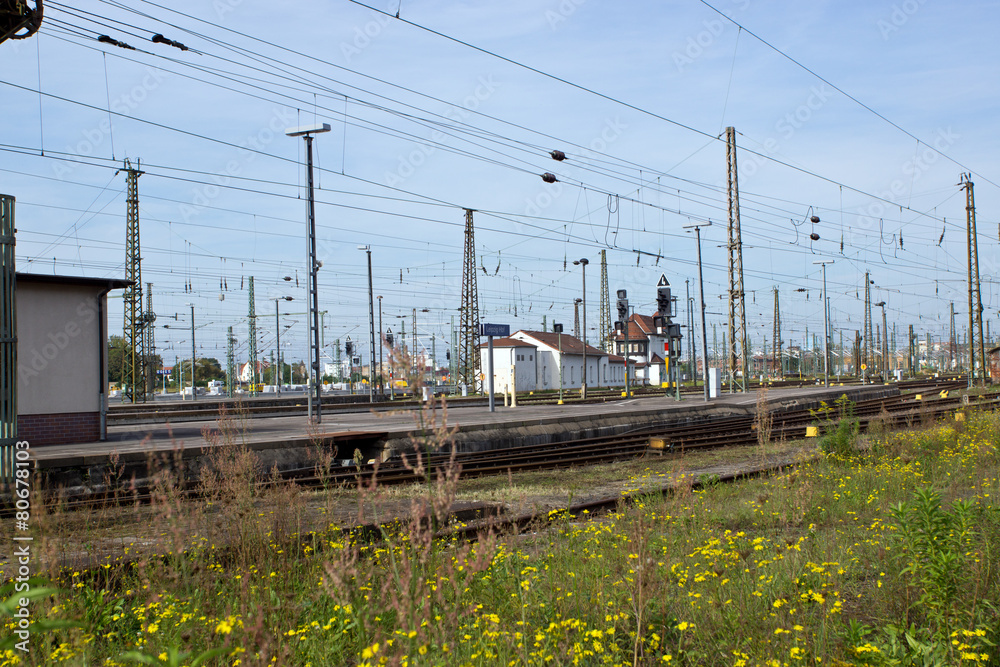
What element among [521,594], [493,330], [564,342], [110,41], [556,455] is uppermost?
[110,41]

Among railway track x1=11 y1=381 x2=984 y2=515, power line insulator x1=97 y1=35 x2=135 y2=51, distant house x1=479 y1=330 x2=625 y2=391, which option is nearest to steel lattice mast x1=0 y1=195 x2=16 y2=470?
railway track x1=11 y1=381 x2=984 y2=515

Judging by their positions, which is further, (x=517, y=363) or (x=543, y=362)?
(x=543, y=362)

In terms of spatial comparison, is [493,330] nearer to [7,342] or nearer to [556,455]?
[556,455]

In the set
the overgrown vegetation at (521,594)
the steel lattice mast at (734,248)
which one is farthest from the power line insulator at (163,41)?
the steel lattice mast at (734,248)

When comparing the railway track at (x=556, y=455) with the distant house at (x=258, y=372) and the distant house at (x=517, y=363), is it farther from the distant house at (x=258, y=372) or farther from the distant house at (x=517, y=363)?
the distant house at (x=258, y=372)

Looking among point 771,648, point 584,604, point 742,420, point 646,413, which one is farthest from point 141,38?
point 742,420

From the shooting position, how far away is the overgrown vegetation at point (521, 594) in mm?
3676

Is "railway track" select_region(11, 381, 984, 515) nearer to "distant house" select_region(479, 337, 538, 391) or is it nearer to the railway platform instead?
the railway platform

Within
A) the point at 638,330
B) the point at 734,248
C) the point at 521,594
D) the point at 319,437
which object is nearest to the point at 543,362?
the point at 638,330

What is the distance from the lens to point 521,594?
177 inches

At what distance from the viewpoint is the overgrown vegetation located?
368 centimetres

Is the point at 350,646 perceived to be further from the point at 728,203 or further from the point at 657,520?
the point at 728,203

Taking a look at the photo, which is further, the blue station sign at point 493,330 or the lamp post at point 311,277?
the blue station sign at point 493,330

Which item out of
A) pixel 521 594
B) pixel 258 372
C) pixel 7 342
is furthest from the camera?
pixel 258 372
